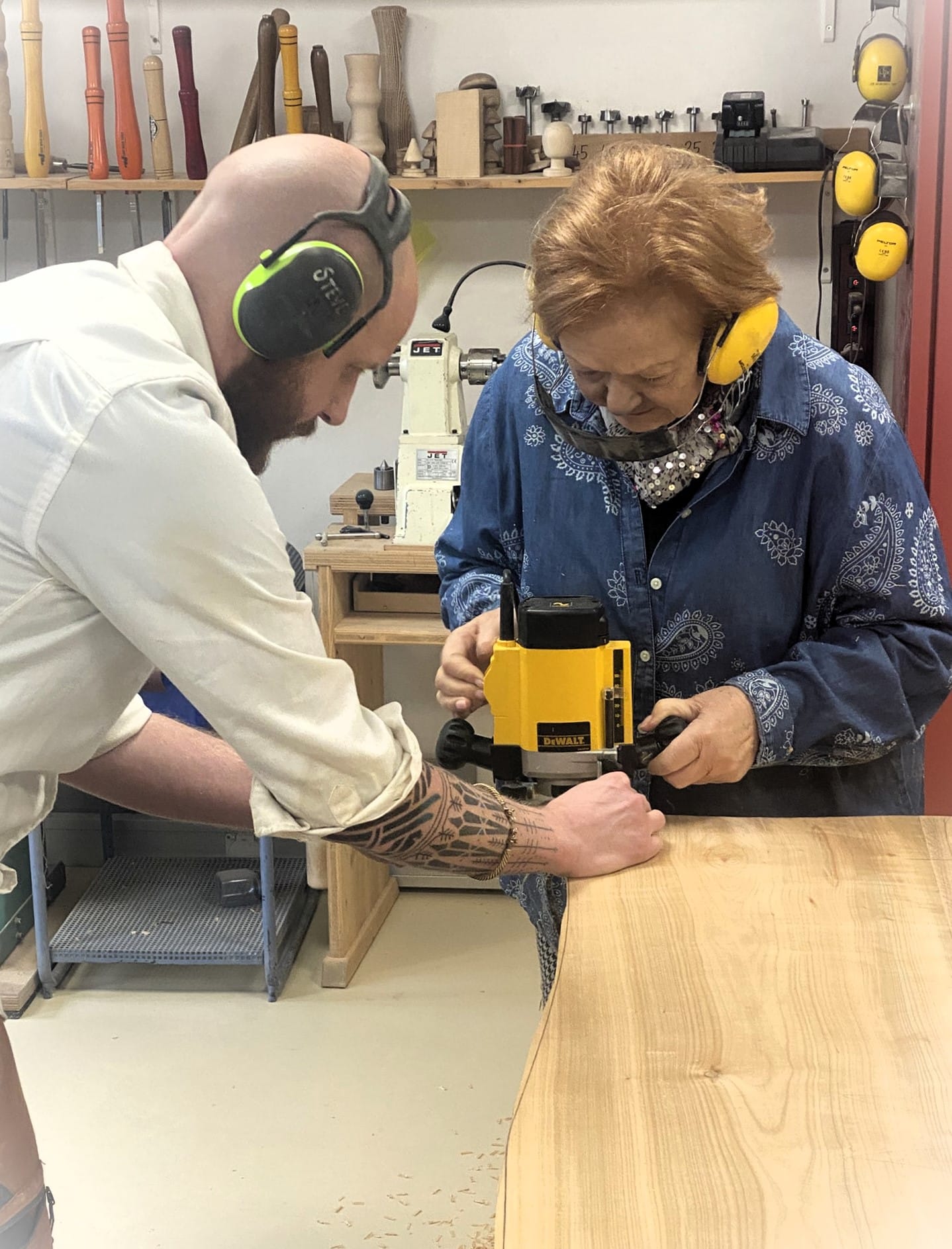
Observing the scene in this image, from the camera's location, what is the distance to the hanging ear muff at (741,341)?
1388mm

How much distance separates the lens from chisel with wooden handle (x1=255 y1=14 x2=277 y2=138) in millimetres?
3000

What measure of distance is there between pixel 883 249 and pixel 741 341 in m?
1.47

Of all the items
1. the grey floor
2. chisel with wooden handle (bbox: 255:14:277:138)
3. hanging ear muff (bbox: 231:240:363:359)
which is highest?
chisel with wooden handle (bbox: 255:14:277:138)

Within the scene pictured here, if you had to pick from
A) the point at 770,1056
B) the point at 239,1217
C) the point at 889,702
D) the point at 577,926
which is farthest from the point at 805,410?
the point at 239,1217

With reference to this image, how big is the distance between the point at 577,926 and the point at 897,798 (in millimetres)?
601

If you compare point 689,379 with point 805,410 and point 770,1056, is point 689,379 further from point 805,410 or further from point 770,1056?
point 770,1056

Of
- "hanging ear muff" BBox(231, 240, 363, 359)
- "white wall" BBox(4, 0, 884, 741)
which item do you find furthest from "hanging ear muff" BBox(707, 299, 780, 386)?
"white wall" BBox(4, 0, 884, 741)

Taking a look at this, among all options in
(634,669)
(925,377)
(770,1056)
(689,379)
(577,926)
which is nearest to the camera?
(770,1056)

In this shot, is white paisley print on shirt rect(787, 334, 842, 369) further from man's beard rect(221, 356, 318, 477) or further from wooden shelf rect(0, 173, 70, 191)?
wooden shelf rect(0, 173, 70, 191)

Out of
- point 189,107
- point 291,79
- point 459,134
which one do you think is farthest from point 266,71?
point 459,134

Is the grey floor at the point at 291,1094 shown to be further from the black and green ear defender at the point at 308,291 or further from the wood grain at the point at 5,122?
the wood grain at the point at 5,122

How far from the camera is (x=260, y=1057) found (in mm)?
2721

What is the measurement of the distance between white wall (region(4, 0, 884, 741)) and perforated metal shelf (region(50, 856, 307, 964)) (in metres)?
1.25

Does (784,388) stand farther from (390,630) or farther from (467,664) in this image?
(390,630)
